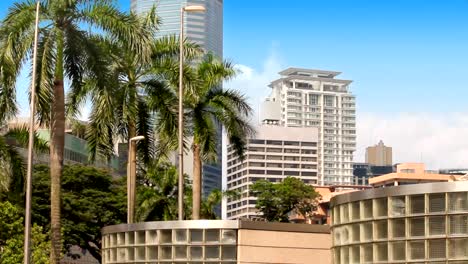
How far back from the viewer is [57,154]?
118 feet

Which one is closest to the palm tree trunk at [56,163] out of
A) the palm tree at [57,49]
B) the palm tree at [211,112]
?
the palm tree at [57,49]

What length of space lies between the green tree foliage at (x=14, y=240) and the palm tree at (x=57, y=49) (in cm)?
1564

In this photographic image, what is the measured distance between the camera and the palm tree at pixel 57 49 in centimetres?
3591

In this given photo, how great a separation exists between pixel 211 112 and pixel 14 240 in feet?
47.8

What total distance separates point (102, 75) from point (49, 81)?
2.25 meters

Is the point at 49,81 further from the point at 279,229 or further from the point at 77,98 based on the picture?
the point at 279,229

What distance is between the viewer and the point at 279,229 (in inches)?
1235

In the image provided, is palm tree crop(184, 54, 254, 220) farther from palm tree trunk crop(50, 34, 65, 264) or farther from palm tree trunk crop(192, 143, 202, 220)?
palm tree trunk crop(50, 34, 65, 264)

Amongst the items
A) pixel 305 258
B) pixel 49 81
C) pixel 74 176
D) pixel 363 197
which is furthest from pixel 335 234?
pixel 74 176

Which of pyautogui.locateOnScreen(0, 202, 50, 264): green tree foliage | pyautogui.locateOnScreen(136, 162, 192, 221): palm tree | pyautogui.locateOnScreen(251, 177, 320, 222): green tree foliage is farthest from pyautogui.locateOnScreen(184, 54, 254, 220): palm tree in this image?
pyautogui.locateOnScreen(251, 177, 320, 222): green tree foliage

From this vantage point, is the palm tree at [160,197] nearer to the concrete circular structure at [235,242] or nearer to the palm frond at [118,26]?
the palm frond at [118,26]

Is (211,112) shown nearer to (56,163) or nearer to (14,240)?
(56,163)

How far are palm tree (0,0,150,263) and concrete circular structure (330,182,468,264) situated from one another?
12.1 metres

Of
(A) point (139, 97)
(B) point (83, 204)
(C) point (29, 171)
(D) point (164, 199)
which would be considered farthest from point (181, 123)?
(B) point (83, 204)
